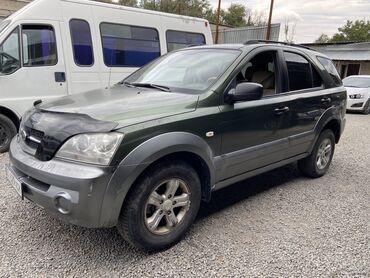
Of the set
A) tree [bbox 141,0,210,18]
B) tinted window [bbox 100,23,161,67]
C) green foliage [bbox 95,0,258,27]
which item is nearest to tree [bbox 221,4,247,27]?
green foliage [bbox 95,0,258,27]

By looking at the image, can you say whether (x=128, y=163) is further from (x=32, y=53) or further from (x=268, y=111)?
(x=32, y=53)

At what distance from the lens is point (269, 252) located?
3008 millimetres

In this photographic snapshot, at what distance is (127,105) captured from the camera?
2.94m

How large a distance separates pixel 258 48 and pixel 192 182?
1.79 m

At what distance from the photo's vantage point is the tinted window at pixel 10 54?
18.8 feet

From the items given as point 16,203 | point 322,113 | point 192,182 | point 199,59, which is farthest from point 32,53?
point 322,113

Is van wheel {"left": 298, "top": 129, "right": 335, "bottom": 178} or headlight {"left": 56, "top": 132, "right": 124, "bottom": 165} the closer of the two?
headlight {"left": 56, "top": 132, "right": 124, "bottom": 165}

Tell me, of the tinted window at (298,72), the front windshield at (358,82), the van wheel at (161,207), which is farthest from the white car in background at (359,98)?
the van wheel at (161,207)

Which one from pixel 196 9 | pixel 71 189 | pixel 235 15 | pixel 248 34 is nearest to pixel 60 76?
pixel 71 189

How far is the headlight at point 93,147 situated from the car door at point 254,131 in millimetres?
1147

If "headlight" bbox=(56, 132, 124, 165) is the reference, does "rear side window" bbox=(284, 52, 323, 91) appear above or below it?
above

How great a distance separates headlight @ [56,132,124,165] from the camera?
8.15 feet

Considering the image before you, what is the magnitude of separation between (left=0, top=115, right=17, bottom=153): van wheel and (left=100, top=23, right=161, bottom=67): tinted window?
86.4 inches

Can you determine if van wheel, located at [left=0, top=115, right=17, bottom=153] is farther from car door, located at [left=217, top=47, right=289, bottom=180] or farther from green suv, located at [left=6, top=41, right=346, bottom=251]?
car door, located at [left=217, top=47, right=289, bottom=180]
